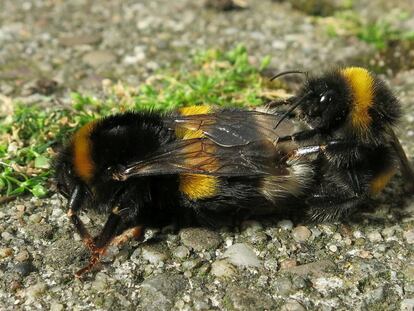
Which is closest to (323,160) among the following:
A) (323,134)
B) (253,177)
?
(323,134)

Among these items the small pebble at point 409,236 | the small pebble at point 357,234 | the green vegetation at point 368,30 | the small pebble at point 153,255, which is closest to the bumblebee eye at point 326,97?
the small pebble at point 357,234

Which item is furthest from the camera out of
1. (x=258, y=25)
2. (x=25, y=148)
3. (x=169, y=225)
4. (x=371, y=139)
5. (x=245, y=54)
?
(x=258, y=25)

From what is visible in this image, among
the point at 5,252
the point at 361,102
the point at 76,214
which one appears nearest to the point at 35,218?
the point at 5,252

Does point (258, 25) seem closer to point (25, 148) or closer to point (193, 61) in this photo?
point (193, 61)

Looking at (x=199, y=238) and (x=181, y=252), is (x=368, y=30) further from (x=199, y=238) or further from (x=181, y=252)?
(x=181, y=252)

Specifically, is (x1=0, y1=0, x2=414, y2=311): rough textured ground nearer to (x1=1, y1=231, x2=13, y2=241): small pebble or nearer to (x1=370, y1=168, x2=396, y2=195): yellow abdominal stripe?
(x1=1, y1=231, x2=13, y2=241): small pebble

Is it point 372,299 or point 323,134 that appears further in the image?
point 323,134

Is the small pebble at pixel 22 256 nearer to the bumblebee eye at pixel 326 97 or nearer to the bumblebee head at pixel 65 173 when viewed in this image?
the bumblebee head at pixel 65 173
